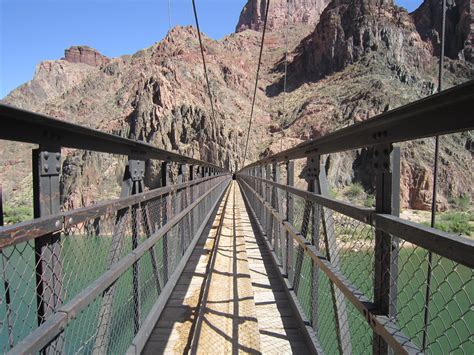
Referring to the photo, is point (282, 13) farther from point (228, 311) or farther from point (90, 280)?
point (90, 280)

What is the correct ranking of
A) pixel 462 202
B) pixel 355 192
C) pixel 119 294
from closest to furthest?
pixel 119 294
pixel 462 202
pixel 355 192

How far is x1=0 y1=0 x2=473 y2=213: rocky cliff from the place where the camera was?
37.6m

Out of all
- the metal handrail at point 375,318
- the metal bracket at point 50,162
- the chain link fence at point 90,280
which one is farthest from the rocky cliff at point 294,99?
the metal handrail at point 375,318

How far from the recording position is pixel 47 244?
1479mm

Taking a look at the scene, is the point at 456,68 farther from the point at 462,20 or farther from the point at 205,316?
the point at 205,316

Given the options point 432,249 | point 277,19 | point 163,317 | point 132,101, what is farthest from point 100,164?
point 277,19

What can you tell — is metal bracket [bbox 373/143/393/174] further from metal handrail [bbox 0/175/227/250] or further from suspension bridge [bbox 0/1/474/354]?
metal handrail [bbox 0/175/227/250]

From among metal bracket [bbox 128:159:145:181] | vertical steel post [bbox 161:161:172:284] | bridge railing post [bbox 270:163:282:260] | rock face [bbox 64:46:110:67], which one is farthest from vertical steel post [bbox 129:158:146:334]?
rock face [bbox 64:46:110:67]

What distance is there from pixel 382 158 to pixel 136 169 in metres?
1.73

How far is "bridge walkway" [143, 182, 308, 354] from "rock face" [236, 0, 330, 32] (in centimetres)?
13914

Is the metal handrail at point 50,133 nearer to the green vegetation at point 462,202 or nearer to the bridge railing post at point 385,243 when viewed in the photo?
the bridge railing post at point 385,243

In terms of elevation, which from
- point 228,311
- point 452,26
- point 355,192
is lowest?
point 355,192

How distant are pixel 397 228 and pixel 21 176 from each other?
34.9m

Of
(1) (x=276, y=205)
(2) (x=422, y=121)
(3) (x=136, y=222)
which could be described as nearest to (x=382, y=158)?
(2) (x=422, y=121)
